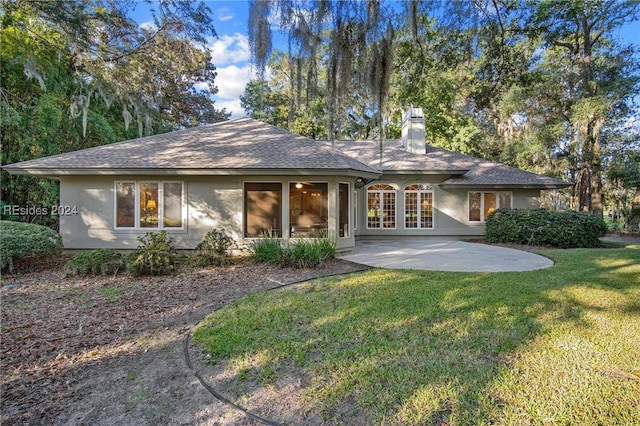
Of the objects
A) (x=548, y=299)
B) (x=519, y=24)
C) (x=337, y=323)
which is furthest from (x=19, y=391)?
(x=519, y=24)

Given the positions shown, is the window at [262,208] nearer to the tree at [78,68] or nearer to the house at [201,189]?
the house at [201,189]

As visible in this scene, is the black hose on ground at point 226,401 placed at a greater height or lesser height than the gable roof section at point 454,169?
lesser

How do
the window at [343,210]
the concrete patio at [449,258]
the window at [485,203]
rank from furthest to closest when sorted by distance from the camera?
the window at [485,203], the window at [343,210], the concrete patio at [449,258]

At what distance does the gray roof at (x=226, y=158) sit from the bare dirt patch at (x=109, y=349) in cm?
320

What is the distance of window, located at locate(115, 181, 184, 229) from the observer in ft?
30.9

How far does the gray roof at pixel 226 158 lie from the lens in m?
8.83

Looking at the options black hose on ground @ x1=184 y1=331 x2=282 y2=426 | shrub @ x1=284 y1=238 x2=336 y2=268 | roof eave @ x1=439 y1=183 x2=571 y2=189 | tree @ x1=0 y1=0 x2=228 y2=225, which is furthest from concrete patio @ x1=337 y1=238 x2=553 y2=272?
tree @ x1=0 y1=0 x2=228 y2=225

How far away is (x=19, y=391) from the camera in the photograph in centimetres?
287

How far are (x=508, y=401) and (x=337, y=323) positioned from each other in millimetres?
2036

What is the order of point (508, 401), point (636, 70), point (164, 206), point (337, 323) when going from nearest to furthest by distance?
1. point (508, 401)
2. point (337, 323)
3. point (164, 206)
4. point (636, 70)

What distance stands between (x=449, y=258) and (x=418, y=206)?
5373mm

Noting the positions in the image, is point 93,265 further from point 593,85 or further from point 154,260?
point 593,85

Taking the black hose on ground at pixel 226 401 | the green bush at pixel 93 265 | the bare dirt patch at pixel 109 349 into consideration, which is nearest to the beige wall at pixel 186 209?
the green bush at pixel 93 265

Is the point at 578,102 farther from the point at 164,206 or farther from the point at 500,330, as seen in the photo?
the point at 164,206
